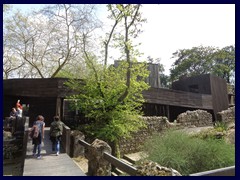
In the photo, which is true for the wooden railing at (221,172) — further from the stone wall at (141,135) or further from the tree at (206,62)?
the tree at (206,62)

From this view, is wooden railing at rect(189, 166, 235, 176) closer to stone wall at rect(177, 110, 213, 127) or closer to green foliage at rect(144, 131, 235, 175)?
green foliage at rect(144, 131, 235, 175)

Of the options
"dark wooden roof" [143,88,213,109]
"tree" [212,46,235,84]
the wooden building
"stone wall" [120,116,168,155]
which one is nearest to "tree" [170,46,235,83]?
"tree" [212,46,235,84]

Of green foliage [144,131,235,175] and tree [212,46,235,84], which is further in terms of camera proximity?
tree [212,46,235,84]

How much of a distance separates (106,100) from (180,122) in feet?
26.4

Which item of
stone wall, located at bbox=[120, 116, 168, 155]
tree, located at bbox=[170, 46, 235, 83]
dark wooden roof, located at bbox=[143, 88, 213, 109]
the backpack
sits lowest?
stone wall, located at bbox=[120, 116, 168, 155]

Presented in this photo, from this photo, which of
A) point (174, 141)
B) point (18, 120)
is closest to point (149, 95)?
point (174, 141)

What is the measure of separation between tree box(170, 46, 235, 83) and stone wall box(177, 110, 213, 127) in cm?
1711

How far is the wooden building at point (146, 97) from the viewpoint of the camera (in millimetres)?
13741

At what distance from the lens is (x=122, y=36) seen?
10453mm

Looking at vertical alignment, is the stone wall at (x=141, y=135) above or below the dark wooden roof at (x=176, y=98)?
below

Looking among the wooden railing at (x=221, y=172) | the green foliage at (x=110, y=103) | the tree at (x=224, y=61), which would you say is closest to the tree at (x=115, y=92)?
the green foliage at (x=110, y=103)

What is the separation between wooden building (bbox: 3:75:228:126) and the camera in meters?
13.7

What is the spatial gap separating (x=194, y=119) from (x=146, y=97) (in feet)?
15.0

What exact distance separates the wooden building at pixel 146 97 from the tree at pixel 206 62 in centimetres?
872
